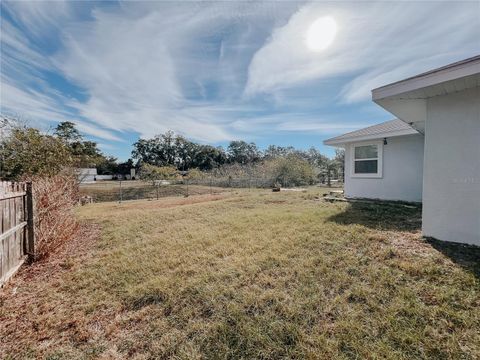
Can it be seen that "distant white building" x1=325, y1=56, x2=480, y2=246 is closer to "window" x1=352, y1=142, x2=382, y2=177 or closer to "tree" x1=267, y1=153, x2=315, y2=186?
"window" x1=352, y1=142, x2=382, y2=177

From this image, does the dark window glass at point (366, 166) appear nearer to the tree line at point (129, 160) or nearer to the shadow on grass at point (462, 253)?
the shadow on grass at point (462, 253)

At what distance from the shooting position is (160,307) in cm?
278

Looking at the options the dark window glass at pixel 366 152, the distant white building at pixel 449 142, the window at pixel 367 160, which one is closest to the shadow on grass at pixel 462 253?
the distant white building at pixel 449 142

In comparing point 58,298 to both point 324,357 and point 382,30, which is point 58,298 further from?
point 382,30

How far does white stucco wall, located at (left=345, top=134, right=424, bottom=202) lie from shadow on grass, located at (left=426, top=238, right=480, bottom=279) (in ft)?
17.0

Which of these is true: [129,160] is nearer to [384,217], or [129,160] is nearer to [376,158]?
[376,158]

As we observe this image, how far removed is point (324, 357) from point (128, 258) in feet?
12.5

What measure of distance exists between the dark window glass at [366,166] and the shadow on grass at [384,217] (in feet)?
7.64

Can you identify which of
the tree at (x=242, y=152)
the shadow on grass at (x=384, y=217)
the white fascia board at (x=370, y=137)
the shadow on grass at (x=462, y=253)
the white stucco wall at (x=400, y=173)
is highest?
the tree at (x=242, y=152)

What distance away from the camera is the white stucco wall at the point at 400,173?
801 cm

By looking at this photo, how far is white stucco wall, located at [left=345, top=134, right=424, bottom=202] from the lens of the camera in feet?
26.3

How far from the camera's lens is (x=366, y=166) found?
30.8 feet

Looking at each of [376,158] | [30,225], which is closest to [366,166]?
[376,158]

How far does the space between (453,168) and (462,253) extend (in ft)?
4.53
